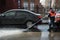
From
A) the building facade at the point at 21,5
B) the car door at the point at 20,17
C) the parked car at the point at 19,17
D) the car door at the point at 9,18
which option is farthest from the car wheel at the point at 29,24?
the car door at the point at 9,18

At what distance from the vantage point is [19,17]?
46.8ft

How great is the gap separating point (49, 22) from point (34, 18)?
1083 mm

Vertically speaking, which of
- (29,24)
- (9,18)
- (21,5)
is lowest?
(29,24)

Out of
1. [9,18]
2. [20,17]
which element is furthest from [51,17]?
[9,18]

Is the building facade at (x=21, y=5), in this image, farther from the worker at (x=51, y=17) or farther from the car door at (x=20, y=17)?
the worker at (x=51, y=17)

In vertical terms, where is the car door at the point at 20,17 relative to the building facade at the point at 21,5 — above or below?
below

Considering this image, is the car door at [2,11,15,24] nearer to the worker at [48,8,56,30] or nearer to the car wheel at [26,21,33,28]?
the car wheel at [26,21,33,28]

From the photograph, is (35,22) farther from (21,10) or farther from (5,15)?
(5,15)

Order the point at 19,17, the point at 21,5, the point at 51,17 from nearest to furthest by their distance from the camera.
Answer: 1. the point at 51,17
2. the point at 21,5
3. the point at 19,17

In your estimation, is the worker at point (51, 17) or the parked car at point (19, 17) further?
the parked car at point (19, 17)

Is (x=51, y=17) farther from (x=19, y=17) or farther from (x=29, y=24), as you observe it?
(x=19, y=17)

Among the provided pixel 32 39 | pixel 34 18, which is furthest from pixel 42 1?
pixel 32 39

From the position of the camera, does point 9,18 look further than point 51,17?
Yes

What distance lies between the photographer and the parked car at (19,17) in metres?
14.1
